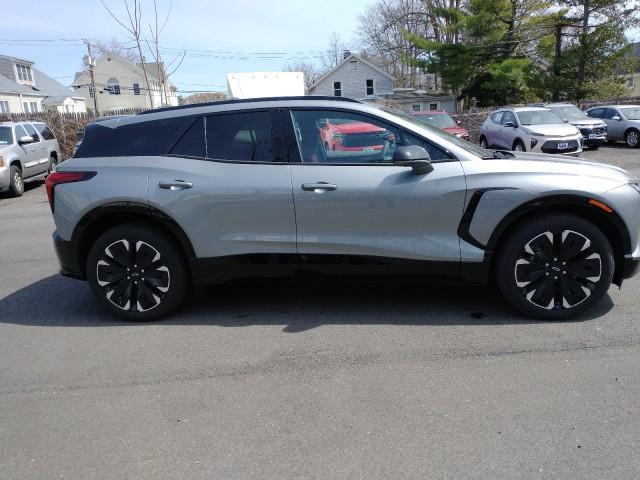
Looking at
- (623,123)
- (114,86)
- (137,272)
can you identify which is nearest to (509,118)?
(623,123)

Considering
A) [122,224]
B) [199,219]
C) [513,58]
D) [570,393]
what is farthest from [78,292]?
[513,58]

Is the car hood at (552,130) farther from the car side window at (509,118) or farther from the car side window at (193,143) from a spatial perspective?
the car side window at (193,143)

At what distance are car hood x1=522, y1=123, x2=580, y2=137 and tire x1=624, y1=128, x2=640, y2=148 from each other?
5120 mm

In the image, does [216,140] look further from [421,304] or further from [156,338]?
[421,304]

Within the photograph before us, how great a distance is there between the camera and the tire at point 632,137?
64.9 ft

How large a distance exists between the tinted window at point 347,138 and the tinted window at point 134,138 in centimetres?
97

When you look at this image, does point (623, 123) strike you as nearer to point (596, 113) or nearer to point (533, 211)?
point (596, 113)

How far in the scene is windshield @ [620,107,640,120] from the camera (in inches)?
802

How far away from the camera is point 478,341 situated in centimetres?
393

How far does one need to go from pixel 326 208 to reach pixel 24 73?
5217 cm

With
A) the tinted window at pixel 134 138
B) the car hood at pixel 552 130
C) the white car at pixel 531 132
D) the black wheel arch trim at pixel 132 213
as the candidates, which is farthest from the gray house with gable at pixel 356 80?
the black wheel arch trim at pixel 132 213

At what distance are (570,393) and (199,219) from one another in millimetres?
2833

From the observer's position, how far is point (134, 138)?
455 centimetres

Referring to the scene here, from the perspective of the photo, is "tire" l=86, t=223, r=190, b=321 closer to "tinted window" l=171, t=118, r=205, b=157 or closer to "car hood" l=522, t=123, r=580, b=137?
"tinted window" l=171, t=118, r=205, b=157
